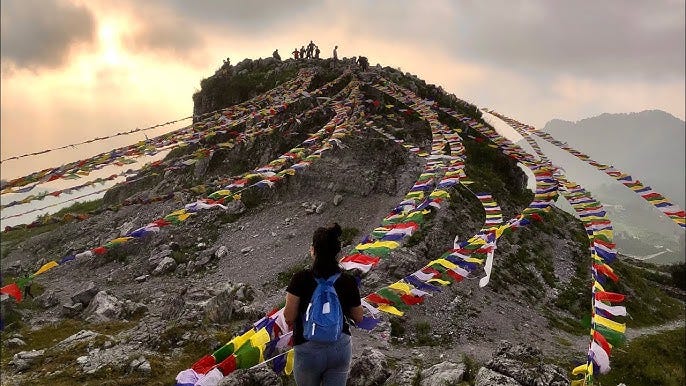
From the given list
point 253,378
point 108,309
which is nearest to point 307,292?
point 253,378

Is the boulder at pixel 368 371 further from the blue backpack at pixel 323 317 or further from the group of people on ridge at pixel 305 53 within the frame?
the group of people on ridge at pixel 305 53

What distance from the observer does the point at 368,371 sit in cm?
1030

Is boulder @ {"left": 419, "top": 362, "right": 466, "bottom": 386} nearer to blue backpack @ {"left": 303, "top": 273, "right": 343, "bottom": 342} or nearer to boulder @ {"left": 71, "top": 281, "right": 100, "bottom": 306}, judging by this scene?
blue backpack @ {"left": 303, "top": 273, "right": 343, "bottom": 342}

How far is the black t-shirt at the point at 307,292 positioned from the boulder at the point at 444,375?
532 centimetres

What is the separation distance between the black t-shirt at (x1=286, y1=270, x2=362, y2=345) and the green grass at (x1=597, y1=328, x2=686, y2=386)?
989cm

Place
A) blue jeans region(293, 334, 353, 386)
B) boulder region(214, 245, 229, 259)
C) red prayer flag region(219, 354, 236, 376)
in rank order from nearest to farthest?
1. blue jeans region(293, 334, 353, 386)
2. red prayer flag region(219, 354, 236, 376)
3. boulder region(214, 245, 229, 259)

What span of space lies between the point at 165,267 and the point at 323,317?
18166mm

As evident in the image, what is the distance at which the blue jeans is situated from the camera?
529cm

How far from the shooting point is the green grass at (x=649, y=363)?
44.9 ft

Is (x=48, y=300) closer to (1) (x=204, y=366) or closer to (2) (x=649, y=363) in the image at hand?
(1) (x=204, y=366)

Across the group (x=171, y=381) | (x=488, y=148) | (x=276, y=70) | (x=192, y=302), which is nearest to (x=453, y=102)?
(x=488, y=148)

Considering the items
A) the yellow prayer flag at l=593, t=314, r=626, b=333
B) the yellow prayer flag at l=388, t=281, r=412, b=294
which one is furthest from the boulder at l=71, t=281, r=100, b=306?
the yellow prayer flag at l=593, t=314, r=626, b=333

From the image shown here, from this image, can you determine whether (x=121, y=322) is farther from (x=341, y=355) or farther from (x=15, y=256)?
(x=15, y=256)

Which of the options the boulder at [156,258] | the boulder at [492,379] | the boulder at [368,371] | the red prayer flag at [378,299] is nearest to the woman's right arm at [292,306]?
the red prayer flag at [378,299]
